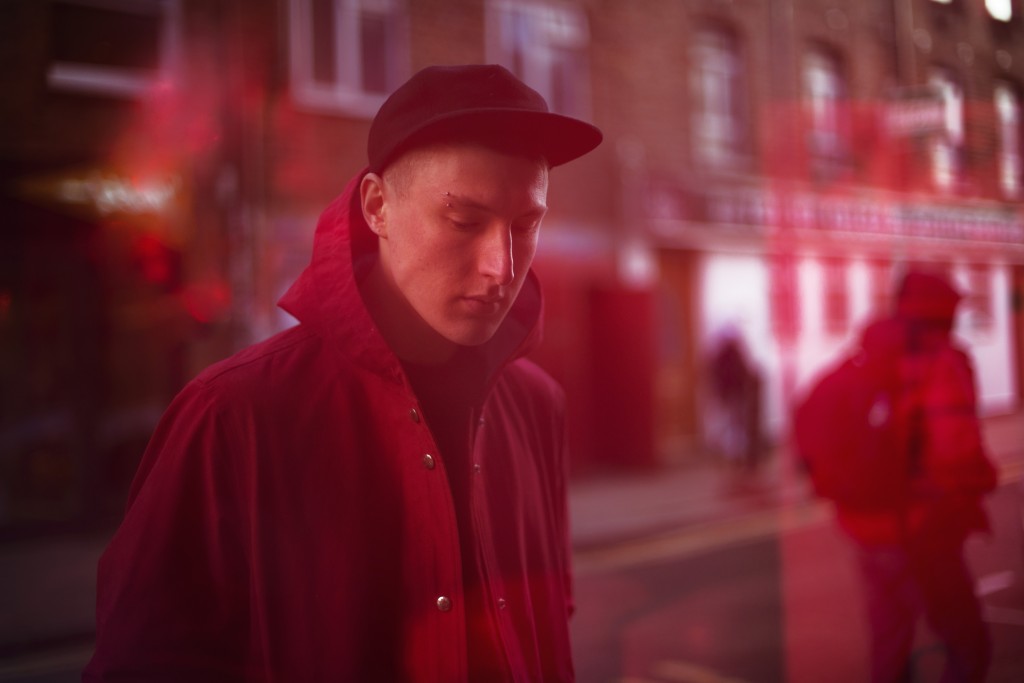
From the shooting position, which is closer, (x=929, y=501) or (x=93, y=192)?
(x=929, y=501)

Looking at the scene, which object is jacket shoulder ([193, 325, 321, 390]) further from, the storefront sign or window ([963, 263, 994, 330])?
window ([963, 263, 994, 330])

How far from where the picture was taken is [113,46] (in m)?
Answer: 7.82

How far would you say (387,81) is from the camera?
19.4ft

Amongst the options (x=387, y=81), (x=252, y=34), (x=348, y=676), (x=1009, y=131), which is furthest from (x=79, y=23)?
(x=348, y=676)

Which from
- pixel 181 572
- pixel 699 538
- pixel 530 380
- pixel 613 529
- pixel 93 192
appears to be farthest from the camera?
pixel 613 529

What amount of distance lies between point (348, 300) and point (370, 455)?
0.25 meters

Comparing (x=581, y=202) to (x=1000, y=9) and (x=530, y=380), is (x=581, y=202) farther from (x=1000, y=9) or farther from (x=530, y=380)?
(x=530, y=380)

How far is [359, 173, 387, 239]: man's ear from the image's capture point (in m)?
1.44

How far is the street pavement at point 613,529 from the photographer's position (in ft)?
15.1

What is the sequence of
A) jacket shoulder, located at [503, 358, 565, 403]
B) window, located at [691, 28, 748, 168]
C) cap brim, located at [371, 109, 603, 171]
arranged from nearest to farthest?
cap brim, located at [371, 109, 603, 171] → jacket shoulder, located at [503, 358, 565, 403] → window, located at [691, 28, 748, 168]

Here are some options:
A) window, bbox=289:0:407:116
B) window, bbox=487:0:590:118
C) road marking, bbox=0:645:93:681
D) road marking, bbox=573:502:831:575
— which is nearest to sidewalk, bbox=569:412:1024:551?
road marking, bbox=573:502:831:575

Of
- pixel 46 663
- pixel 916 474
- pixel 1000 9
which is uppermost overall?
pixel 1000 9

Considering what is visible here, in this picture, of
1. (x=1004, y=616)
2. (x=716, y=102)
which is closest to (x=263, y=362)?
(x=1004, y=616)

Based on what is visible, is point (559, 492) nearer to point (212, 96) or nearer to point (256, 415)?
point (256, 415)
